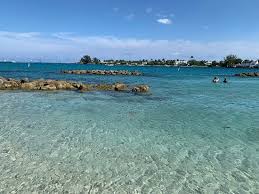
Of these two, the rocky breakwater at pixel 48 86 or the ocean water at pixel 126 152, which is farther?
the rocky breakwater at pixel 48 86

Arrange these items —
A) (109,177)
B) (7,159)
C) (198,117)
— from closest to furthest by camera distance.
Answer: (109,177)
(7,159)
(198,117)

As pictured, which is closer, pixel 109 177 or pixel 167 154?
pixel 109 177

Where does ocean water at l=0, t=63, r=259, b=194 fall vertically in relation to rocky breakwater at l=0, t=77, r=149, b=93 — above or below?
above

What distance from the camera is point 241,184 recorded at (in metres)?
10.4

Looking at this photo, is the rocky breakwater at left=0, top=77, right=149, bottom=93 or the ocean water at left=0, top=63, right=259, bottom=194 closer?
the ocean water at left=0, top=63, right=259, bottom=194

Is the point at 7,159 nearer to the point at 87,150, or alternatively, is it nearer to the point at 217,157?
the point at 87,150

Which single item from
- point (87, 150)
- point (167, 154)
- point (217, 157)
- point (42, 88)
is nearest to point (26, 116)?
point (87, 150)

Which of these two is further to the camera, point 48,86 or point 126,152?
point 48,86

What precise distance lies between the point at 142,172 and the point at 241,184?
10.8 ft

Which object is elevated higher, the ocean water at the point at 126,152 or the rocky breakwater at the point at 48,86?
the ocean water at the point at 126,152

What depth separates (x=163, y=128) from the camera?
60.3 feet

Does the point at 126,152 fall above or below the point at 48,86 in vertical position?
above

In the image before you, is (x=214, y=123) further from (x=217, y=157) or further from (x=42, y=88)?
(x=42, y=88)

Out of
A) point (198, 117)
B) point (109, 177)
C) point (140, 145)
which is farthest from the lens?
point (198, 117)
